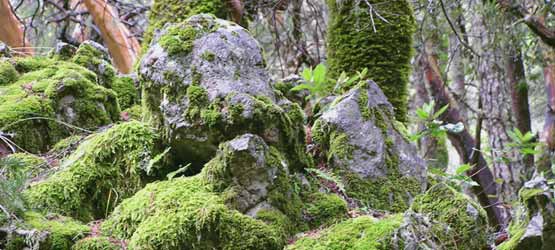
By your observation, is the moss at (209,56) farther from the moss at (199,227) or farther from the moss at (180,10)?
the moss at (180,10)

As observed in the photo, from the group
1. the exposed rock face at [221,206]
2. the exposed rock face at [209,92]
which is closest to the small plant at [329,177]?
the exposed rock face at [209,92]

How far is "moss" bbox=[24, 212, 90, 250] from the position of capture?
2.64 meters

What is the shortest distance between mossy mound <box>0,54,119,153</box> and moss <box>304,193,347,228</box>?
1.97 m

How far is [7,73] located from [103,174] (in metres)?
2.00

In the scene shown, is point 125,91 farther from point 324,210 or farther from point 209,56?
point 324,210

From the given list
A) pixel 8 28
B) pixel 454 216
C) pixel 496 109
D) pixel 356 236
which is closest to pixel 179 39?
pixel 356 236

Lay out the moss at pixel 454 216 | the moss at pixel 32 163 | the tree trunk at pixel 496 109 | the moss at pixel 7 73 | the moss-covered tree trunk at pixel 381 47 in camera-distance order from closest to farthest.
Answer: the moss at pixel 454 216
the moss at pixel 32 163
the moss at pixel 7 73
the moss-covered tree trunk at pixel 381 47
the tree trunk at pixel 496 109

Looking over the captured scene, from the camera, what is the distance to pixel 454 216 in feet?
8.71

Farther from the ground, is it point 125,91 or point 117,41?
point 117,41

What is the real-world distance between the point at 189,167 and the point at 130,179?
1.33 ft

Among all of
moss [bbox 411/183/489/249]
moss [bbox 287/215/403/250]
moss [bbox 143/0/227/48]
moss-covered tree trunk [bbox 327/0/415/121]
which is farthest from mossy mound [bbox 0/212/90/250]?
moss [bbox 143/0/227/48]

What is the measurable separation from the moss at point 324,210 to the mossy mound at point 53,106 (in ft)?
6.46

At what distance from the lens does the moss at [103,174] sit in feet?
10.3

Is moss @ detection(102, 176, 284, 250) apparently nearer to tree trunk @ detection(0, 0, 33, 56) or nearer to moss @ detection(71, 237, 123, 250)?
moss @ detection(71, 237, 123, 250)
